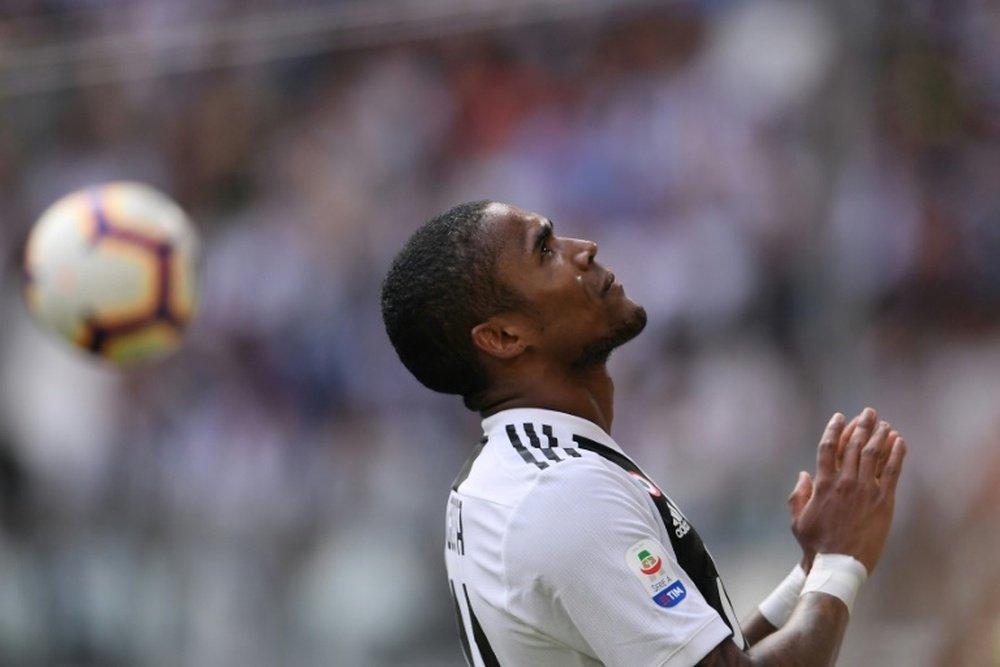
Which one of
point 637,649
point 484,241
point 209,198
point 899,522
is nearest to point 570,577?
point 637,649

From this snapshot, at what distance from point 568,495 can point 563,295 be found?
1.62 feet

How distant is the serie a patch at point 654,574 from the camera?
2.56 metres

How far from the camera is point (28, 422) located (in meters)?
7.96

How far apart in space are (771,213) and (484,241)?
3774mm

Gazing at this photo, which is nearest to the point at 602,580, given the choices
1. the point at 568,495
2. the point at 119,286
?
the point at 568,495

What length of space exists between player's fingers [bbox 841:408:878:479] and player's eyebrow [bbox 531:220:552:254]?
0.73 meters

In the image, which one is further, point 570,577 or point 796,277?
point 796,277

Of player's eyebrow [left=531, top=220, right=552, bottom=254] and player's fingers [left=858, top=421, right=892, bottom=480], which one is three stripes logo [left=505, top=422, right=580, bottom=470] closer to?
player's eyebrow [left=531, top=220, right=552, bottom=254]

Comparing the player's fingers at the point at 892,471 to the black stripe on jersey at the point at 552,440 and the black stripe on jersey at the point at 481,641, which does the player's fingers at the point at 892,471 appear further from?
the black stripe on jersey at the point at 481,641

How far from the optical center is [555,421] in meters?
2.90

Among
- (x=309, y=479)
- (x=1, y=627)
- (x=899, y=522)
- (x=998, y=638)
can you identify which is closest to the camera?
(x=998, y=638)

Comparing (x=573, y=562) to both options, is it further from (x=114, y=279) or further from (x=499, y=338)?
(x=114, y=279)

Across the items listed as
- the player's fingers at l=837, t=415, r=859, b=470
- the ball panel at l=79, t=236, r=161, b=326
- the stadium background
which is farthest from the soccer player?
the ball panel at l=79, t=236, r=161, b=326

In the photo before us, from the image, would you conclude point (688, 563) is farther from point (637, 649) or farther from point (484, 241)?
point (484, 241)
